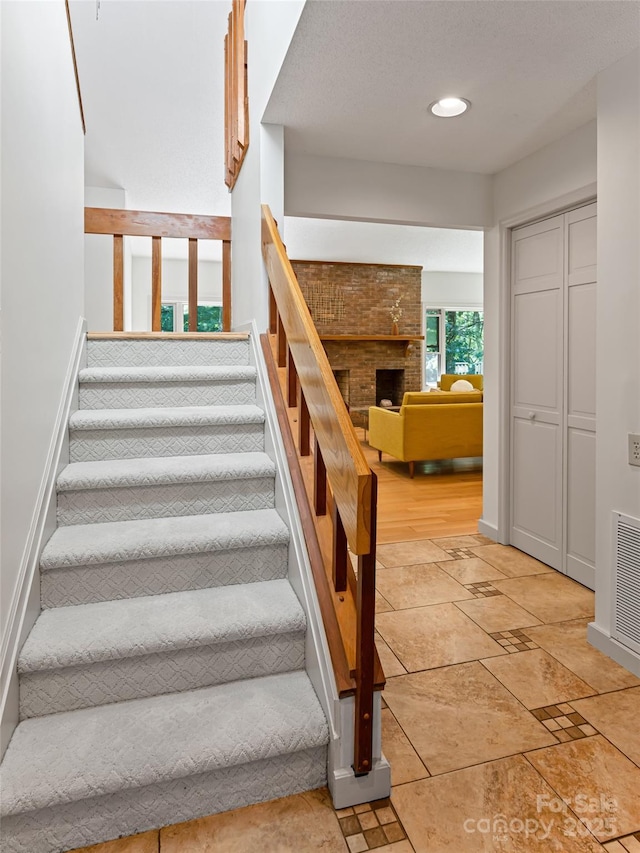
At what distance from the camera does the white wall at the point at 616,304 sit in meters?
2.11

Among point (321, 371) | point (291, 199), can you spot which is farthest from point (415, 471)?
point (321, 371)

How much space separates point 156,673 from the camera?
162cm

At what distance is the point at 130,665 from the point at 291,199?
2.65 meters

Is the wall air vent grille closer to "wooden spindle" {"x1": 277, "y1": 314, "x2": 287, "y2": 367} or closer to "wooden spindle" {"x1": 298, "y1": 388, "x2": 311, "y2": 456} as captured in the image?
"wooden spindle" {"x1": 298, "y1": 388, "x2": 311, "y2": 456}

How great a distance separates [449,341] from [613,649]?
901 cm

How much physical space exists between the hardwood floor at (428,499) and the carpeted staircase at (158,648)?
6.06ft

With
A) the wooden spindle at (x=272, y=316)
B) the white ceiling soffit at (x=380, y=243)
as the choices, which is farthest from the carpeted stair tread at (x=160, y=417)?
the white ceiling soffit at (x=380, y=243)

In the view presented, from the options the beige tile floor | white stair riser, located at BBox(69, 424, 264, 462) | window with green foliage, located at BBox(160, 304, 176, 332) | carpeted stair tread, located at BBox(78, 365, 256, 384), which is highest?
window with green foliage, located at BBox(160, 304, 176, 332)

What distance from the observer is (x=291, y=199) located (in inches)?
127

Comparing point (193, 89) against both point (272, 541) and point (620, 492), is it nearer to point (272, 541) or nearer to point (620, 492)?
point (272, 541)

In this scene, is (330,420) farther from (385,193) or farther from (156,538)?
(385,193)

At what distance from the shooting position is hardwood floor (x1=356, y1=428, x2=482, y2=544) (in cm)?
397

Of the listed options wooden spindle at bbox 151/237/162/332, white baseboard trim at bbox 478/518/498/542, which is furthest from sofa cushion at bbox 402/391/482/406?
wooden spindle at bbox 151/237/162/332

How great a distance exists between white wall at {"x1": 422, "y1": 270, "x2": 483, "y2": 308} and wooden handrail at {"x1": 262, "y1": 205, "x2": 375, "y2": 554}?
28.4 ft
